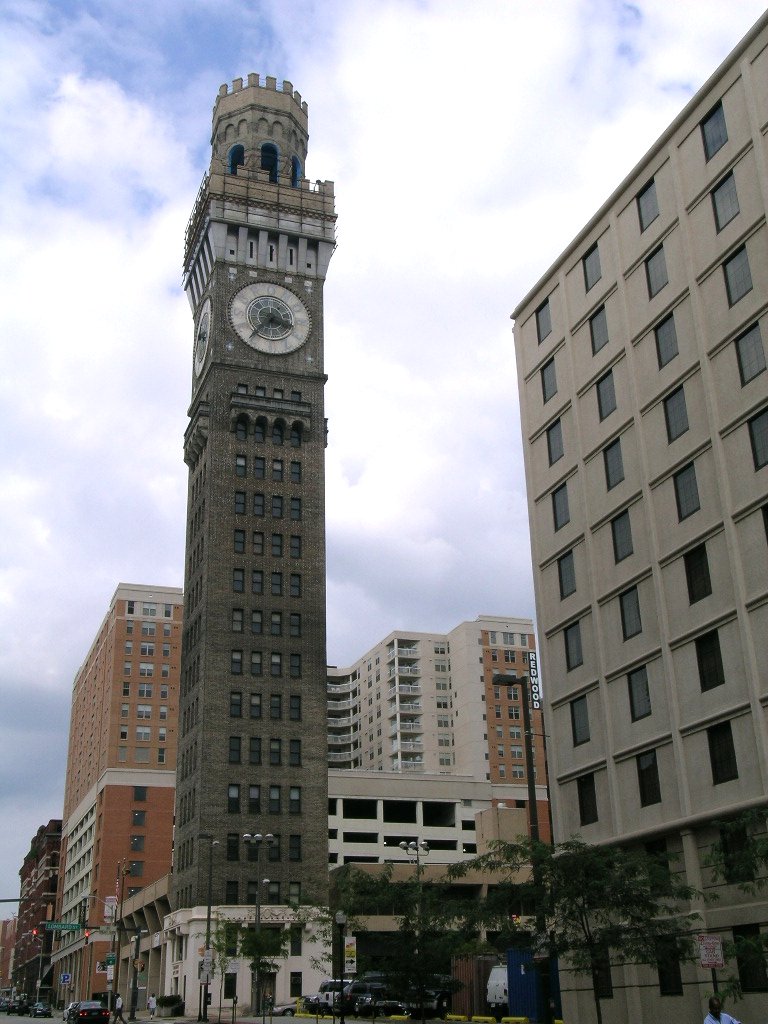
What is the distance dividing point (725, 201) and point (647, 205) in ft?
17.7

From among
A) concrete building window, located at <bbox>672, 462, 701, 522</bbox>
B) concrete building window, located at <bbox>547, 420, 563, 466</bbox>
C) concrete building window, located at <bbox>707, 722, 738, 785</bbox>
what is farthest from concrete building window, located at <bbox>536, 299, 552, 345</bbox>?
concrete building window, located at <bbox>707, 722, 738, 785</bbox>

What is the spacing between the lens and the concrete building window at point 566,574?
49.5 meters

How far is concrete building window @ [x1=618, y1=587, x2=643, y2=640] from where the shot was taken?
44156 mm

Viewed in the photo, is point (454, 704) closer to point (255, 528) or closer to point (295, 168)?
point (255, 528)

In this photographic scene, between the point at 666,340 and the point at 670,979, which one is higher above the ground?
the point at 666,340

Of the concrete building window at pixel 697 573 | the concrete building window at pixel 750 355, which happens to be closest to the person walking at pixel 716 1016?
the concrete building window at pixel 697 573

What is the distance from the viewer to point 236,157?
4697 inches

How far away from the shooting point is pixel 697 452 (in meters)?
41.4

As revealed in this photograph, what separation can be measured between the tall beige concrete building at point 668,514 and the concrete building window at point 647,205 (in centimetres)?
12

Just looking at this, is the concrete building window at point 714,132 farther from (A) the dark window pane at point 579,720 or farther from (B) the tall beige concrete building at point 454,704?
(B) the tall beige concrete building at point 454,704

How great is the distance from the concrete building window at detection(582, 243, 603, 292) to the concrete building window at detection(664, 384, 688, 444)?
28.0 ft

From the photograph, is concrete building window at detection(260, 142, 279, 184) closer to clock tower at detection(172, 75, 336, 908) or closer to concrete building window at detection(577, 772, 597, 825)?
clock tower at detection(172, 75, 336, 908)

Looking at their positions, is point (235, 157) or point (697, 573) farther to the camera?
point (235, 157)

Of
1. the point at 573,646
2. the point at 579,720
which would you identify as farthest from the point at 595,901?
the point at 573,646
